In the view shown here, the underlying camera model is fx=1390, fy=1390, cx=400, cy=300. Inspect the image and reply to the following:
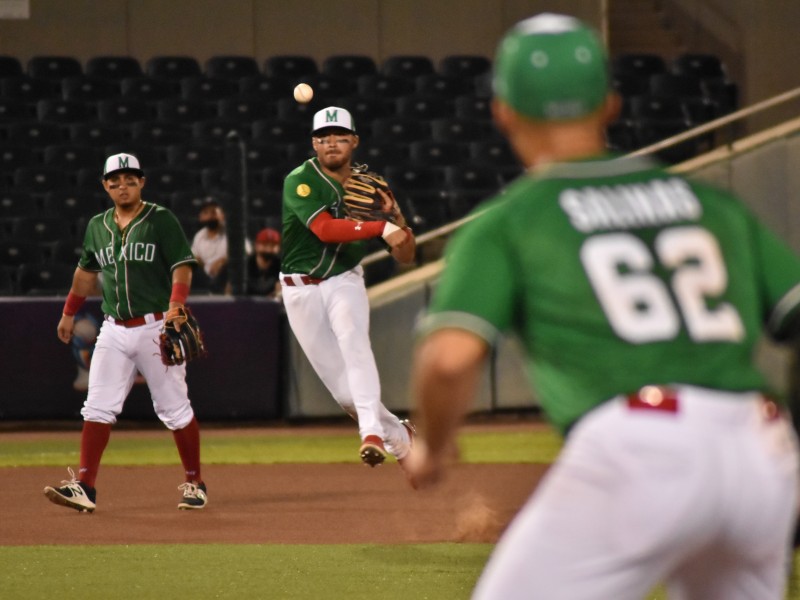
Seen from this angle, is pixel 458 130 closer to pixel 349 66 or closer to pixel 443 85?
pixel 443 85

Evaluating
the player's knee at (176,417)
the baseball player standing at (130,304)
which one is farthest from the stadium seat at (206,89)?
the player's knee at (176,417)

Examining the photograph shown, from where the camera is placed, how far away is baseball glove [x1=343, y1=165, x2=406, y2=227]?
8.02m

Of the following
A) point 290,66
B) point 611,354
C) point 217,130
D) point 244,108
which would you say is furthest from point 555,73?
point 290,66

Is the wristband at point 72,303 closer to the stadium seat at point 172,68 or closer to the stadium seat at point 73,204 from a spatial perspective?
the stadium seat at point 73,204

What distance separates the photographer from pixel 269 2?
19734mm

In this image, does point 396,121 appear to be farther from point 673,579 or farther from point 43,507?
point 673,579

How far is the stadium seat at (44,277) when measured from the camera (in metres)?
14.0

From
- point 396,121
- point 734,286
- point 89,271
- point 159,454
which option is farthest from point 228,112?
point 734,286

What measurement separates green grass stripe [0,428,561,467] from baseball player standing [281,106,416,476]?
2550mm

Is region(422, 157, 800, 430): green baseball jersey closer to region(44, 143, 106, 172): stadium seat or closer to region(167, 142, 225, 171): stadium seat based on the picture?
region(167, 142, 225, 171): stadium seat

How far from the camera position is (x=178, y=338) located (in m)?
8.00

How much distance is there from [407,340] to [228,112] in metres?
5.32

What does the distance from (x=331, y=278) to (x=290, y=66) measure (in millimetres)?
10398

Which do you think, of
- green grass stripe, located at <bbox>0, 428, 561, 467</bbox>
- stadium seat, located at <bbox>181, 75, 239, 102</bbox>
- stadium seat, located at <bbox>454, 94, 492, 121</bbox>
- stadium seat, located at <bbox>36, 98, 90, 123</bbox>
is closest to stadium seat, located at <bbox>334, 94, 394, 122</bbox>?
stadium seat, located at <bbox>454, 94, 492, 121</bbox>
